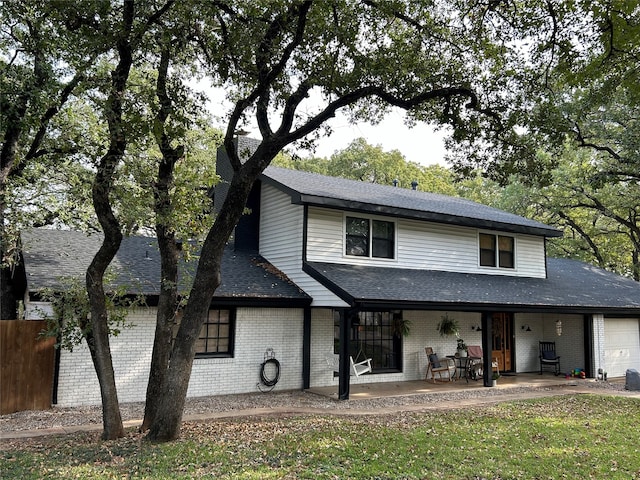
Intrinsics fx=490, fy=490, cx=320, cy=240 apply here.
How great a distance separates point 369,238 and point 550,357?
7879 mm

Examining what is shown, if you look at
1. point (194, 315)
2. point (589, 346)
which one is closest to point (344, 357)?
point (194, 315)

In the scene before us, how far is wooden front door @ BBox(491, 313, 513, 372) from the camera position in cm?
1634

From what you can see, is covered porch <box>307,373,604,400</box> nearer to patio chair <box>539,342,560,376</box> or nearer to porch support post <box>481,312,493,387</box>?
porch support post <box>481,312,493,387</box>

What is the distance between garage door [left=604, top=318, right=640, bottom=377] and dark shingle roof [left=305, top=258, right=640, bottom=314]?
0.96 metres

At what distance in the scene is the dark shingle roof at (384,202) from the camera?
1298 cm

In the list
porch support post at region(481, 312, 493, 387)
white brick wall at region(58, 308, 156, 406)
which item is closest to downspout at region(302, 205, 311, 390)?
white brick wall at region(58, 308, 156, 406)

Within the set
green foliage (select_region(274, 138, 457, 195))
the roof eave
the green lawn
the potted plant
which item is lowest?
the green lawn

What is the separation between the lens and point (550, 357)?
645 inches

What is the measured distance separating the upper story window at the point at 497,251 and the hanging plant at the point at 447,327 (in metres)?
2.45

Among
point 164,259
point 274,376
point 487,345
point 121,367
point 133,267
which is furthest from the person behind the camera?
point 487,345

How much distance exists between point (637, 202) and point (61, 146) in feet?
77.5

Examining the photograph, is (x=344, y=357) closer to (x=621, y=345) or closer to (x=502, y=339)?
(x=502, y=339)

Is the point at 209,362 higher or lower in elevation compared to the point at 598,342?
lower

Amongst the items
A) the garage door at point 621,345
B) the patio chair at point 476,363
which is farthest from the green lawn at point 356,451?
the garage door at point 621,345
